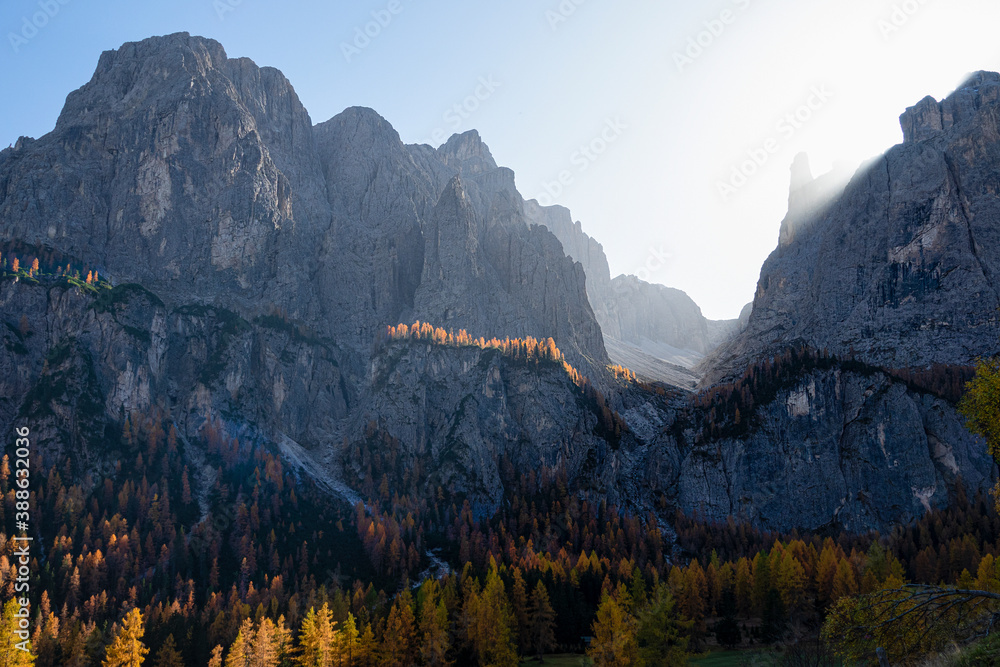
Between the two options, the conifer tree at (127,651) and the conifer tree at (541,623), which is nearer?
the conifer tree at (127,651)

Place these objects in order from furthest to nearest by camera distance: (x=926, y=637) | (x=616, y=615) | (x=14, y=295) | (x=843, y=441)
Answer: (x=14, y=295) < (x=843, y=441) < (x=616, y=615) < (x=926, y=637)

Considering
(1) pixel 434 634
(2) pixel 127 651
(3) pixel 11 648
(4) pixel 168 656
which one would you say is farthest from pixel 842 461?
(3) pixel 11 648

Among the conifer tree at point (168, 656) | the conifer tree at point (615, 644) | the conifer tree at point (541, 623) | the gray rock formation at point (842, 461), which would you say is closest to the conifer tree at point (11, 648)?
the conifer tree at point (168, 656)

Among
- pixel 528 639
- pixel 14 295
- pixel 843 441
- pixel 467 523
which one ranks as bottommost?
pixel 528 639

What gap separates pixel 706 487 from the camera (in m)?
195

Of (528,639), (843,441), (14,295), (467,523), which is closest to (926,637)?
(528,639)

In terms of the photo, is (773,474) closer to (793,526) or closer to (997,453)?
(793,526)

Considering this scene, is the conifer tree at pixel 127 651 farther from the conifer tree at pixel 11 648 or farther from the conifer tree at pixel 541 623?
the conifer tree at pixel 541 623

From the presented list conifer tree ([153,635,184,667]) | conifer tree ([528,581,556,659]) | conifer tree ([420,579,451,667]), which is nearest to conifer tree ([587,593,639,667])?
conifer tree ([528,581,556,659])

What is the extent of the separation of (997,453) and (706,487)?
188m

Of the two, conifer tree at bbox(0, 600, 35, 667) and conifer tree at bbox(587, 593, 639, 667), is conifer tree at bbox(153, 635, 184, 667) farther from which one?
conifer tree at bbox(587, 593, 639, 667)

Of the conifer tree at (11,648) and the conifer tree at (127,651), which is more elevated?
the conifer tree at (11,648)

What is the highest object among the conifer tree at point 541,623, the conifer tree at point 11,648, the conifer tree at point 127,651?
the conifer tree at point 11,648

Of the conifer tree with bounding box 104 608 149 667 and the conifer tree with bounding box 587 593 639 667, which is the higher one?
the conifer tree with bounding box 104 608 149 667
